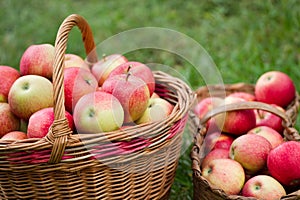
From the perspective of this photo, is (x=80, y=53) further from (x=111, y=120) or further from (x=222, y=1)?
(x=111, y=120)

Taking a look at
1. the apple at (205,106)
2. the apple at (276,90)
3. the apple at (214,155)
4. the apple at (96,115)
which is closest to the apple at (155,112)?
the apple at (96,115)

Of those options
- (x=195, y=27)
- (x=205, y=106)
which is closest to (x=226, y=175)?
(x=205, y=106)

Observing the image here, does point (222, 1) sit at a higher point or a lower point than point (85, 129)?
lower

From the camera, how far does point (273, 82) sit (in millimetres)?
2199

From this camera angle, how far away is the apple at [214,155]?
5.78 ft

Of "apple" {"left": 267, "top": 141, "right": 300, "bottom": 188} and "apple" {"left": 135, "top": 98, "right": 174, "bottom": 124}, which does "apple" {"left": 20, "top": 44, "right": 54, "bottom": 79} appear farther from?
"apple" {"left": 267, "top": 141, "right": 300, "bottom": 188}

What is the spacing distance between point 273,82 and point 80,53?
1551mm

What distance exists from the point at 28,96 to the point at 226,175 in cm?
77

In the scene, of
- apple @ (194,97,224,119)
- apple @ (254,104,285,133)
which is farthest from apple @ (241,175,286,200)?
apple @ (194,97,224,119)

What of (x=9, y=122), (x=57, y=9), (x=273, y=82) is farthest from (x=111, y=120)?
(x=57, y=9)

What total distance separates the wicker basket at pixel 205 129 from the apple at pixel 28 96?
62cm

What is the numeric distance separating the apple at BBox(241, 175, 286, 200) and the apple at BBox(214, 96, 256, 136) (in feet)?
1.17

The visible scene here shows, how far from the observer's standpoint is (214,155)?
5.82 ft

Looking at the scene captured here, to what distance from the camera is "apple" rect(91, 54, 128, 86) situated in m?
1.78
